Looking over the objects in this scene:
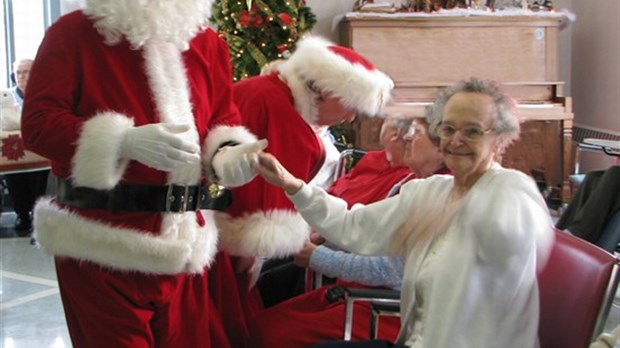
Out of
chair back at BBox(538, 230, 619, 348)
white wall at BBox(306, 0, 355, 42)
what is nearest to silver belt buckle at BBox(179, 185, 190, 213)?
chair back at BBox(538, 230, 619, 348)

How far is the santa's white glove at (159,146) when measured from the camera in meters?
1.36

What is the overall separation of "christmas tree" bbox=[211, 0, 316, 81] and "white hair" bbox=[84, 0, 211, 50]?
3804 mm

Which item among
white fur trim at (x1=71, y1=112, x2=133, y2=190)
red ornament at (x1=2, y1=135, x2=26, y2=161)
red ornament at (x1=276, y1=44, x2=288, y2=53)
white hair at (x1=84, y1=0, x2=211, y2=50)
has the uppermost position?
white hair at (x1=84, y1=0, x2=211, y2=50)

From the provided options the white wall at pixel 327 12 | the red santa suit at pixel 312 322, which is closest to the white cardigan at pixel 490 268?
the red santa suit at pixel 312 322

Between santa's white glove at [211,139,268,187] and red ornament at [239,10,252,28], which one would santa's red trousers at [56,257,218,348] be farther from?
red ornament at [239,10,252,28]

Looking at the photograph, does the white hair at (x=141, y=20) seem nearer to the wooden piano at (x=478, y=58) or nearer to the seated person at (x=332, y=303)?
the seated person at (x=332, y=303)

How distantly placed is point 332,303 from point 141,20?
95 cm

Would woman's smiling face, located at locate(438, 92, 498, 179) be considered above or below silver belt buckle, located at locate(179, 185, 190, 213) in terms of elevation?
above

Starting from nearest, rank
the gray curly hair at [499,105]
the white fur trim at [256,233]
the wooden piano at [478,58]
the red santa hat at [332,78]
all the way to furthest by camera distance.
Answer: the gray curly hair at [499,105] → the white fur trim at [256,233] → the red santa hat at [332,78] → the wooden piano at [478,58]

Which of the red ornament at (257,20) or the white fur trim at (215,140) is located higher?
the red ornament at (257,20)

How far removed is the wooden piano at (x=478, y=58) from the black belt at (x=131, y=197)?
431 centimetres

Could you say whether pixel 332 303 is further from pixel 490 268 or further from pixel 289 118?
pixel 490 268

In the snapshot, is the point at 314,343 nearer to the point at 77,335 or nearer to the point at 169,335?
the point at 169,335

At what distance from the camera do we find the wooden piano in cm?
583
